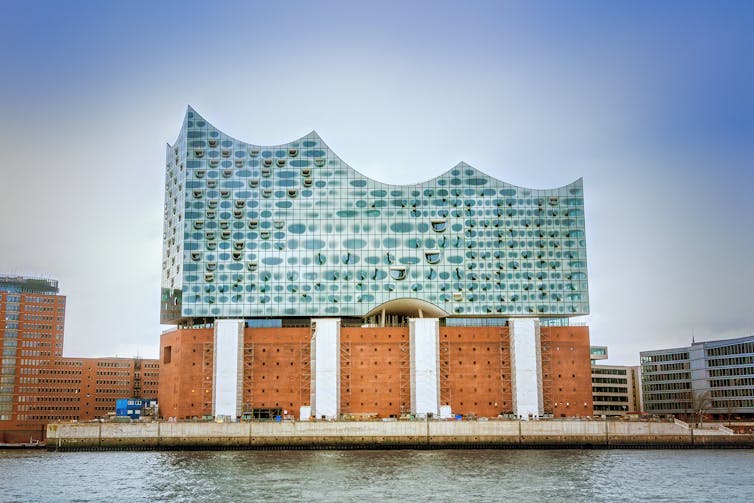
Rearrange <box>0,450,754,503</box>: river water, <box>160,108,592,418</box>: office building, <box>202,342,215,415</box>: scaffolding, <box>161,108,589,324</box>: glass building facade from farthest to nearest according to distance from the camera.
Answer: <box>161,108,589,324</box>: glass building facade < <box>202,342,215,415</box>: scaffolding < <box>160,108,592,418</box>: office building < <box>0,450,754,503</box>: river water

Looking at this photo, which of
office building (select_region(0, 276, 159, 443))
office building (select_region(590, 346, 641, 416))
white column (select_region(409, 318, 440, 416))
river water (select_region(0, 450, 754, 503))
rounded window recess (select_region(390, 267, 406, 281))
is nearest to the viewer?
river water (select_region(0, 450, 754, 503))

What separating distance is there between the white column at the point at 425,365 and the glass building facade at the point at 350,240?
5.02m

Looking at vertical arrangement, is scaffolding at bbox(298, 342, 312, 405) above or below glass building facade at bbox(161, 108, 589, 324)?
below

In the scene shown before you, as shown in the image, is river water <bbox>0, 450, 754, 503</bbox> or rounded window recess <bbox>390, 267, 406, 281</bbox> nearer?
river water <bbox>0, 450, 754, 503</bbox>

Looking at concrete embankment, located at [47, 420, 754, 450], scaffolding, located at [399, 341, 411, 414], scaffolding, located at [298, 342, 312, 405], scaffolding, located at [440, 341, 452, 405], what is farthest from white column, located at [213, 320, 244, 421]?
scaffolding, located at [440, 341, 452, 405]

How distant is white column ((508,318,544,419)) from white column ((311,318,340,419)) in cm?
2083

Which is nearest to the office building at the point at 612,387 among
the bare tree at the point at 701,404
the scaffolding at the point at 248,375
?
the bare tree at the point at 701,404

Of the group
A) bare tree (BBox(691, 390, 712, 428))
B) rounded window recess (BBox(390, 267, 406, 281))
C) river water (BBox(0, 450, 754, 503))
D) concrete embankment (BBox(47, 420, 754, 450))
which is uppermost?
rounded window recess (BBox(390, 267, 406, 281))

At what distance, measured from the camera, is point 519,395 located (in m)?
110

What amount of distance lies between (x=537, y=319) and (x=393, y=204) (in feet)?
73.9

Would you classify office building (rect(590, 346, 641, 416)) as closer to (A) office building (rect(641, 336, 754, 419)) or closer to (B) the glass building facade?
(A) office building (rect(641, 336, 754, 419))

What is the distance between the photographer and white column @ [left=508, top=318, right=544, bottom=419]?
360ft

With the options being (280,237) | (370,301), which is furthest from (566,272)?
(280,237)

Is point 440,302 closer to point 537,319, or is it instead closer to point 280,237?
point 537,319
